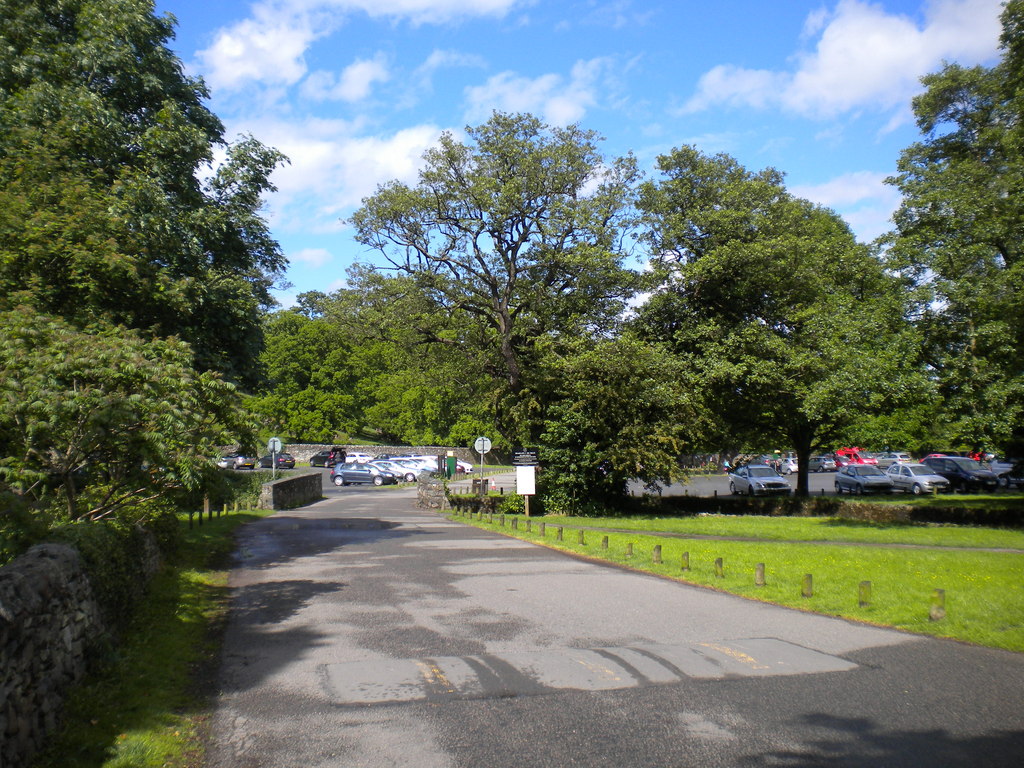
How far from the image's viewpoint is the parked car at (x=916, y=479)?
131 feet

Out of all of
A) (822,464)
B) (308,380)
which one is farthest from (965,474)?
(308,380)

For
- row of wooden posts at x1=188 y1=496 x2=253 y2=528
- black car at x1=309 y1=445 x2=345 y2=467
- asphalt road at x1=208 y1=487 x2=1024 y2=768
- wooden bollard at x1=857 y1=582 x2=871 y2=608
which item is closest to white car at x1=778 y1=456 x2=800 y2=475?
black car at x1=309 y1=445 x2=345 y2=467

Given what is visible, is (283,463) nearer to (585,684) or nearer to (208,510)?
(208,510)

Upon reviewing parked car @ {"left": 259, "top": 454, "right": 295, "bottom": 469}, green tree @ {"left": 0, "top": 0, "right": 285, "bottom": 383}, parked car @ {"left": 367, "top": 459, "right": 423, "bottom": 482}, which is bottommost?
parked car @ {"left": 367, "top": 459, "right": 423, "bottom": 482}

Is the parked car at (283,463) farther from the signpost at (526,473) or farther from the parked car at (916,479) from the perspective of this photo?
the parked car at (916,479)

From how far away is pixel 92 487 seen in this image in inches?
484

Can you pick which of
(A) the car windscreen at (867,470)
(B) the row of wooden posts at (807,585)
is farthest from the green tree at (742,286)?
(B) the row of wooden posts at (807,585)

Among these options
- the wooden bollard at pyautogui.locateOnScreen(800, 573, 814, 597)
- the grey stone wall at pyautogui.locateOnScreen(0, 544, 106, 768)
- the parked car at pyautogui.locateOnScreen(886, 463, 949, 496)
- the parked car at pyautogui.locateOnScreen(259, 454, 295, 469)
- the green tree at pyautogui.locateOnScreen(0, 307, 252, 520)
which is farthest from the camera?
the parked car at pyautogui.locateOnScreen(259, 454, 295, 469)

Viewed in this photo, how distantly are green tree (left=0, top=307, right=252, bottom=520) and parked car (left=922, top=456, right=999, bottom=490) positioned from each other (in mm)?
40643

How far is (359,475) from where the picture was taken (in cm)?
5375

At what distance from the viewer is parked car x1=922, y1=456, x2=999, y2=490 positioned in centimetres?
4091

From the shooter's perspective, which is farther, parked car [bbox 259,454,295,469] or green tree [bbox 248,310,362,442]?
green tree [bbox 248,310,362,442]

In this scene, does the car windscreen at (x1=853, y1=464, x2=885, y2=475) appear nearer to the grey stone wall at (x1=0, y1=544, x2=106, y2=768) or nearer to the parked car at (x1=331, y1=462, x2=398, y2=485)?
the parked car at (x1=331, y1=462, x2=398, y2=485)

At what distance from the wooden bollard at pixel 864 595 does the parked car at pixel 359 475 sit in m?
45.2
